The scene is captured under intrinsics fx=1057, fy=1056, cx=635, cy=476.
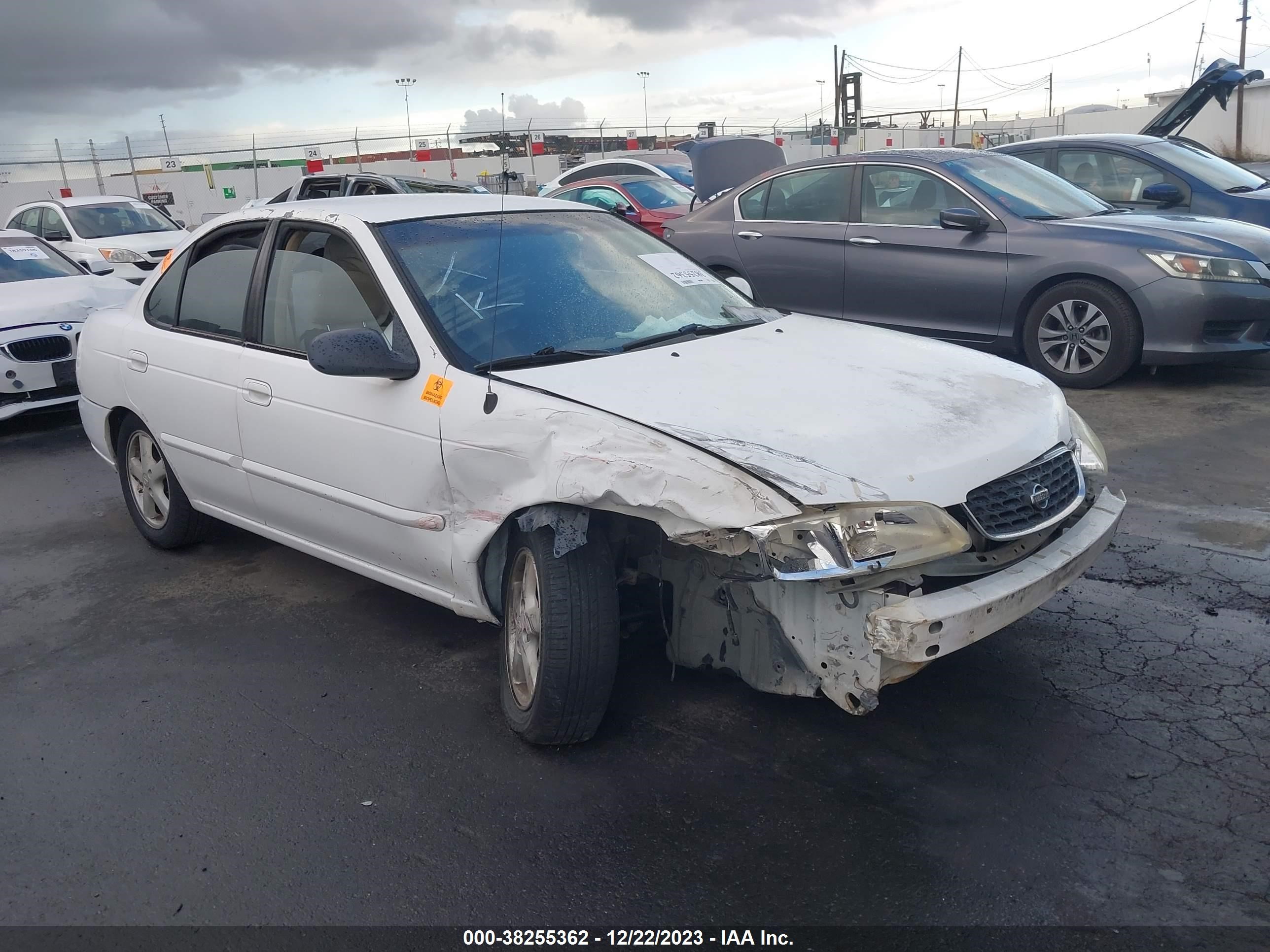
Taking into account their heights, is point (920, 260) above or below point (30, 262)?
below

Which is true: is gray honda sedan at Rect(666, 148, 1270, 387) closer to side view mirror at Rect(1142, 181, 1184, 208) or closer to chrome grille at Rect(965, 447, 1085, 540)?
side view mirror at Rect(1142, 181, 1184, 208)

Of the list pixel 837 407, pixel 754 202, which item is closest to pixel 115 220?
pixel 754 202

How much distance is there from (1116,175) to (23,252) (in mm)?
9431

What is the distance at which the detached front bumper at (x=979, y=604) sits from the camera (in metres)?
2.67

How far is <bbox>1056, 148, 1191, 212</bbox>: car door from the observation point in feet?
28.9

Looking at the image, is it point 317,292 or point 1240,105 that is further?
point 1240,105

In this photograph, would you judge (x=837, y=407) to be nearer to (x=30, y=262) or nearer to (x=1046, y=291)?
(x=1046, y=291)

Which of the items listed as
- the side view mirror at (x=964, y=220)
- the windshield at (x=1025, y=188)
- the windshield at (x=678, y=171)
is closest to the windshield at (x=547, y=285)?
the side view mirror at (x=964, y=220)

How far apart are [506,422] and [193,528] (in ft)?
8.53

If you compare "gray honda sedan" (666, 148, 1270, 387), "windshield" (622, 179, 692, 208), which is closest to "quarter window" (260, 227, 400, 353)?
"gray honda sedan" (666, 148, 1270, 387)

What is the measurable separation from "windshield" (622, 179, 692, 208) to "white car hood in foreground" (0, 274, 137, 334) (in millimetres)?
6432

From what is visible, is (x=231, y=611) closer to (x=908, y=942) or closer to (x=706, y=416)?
(x=706, y=416)

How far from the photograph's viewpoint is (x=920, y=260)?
750 cm

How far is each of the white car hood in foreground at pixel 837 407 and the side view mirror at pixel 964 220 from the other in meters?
3.57
